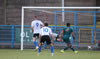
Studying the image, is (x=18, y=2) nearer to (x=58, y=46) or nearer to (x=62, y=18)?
(x=62, y=18)

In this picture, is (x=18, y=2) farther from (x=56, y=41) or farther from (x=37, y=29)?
(x=37, y=29)

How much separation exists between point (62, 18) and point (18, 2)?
519cm

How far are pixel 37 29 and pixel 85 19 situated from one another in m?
6.46

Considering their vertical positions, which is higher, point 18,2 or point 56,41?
point 18,2

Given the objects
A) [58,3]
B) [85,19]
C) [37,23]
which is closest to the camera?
[37,23]

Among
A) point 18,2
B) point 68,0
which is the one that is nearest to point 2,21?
point 18,2

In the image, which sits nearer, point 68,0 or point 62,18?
point 62,18

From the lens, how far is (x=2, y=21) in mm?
20844

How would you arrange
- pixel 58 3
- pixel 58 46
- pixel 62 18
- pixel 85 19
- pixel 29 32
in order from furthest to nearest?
pixel 58 3 → pixel 85 19 → pixel 62 18 → pixel 29 32 → pixel 58 46

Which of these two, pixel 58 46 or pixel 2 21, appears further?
pixel 2 21

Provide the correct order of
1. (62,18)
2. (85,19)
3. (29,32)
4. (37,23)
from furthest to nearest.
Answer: (85,19) < (62,18) < (29,32) < (37,23)

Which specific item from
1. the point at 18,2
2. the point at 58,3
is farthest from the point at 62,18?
the point at 18,2

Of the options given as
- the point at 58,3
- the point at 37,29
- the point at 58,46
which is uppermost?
the point at 58,3

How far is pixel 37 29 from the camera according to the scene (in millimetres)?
13117
